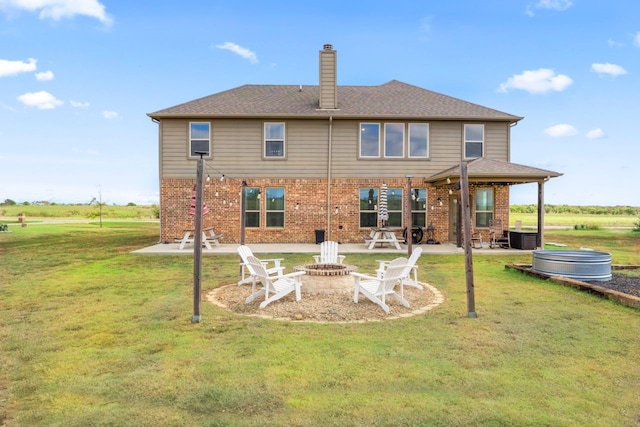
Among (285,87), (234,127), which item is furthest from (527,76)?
(234,127)

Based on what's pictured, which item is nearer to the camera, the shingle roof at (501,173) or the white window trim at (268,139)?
the shingle roof at (501,173)

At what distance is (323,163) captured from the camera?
1714 centimetres

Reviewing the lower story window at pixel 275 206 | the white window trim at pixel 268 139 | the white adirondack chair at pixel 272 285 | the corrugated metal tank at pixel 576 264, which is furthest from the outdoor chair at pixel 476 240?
the white adirondack chair at pixel 272 285

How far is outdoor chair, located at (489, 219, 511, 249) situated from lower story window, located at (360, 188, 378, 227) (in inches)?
188

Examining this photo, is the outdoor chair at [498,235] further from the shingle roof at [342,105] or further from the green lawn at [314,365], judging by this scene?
the green lawn at [314,365]

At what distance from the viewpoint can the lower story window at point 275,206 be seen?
A: 17.2 metres

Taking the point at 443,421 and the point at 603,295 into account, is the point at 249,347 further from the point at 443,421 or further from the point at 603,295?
the point at 603,295

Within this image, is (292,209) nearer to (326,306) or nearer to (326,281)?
(326,281)

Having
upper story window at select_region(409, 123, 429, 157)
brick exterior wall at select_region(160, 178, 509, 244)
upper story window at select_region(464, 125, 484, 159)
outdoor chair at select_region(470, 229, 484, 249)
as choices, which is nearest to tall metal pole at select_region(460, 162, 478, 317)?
outdoor chair at select_region(470, 229, 484, 249)

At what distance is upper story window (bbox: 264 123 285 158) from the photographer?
56.1ft

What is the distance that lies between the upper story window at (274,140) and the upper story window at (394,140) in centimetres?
440

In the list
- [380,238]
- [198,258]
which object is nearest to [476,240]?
[380,238]

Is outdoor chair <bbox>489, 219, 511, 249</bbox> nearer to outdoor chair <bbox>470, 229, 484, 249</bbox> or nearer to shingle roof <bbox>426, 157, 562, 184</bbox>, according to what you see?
outdoor chair <bbox>470, 229, 484, 249</bbox>

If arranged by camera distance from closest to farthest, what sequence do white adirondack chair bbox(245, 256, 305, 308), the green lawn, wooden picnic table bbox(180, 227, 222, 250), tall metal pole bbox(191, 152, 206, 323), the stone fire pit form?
1. the green lawn
2. tall metal pole bbox(191, 152, 206, 323)
3. white adirondack chair bbox(245, 256, 305, 308)
4. the stone fire pit
5. wooden picnic table bbox(180, 227, 222, 250)
